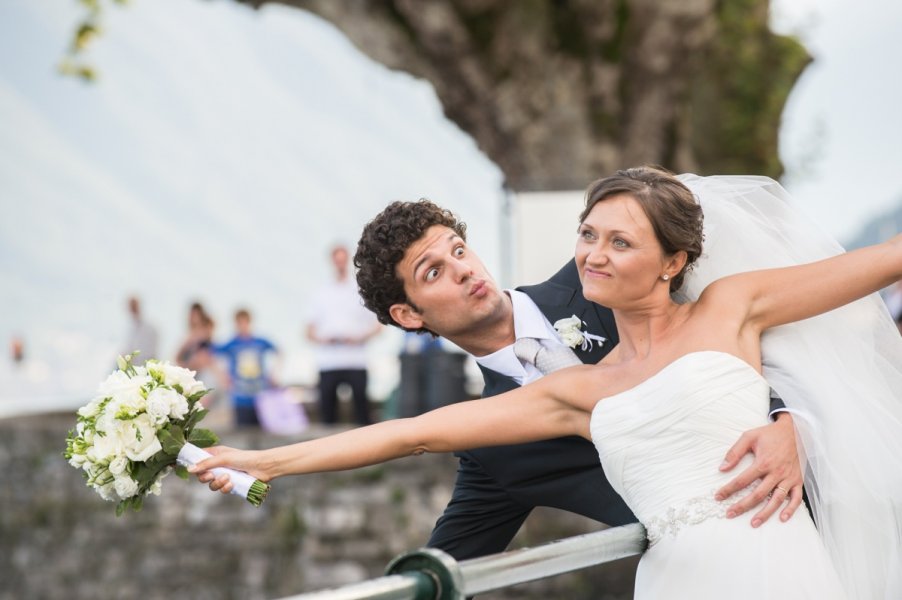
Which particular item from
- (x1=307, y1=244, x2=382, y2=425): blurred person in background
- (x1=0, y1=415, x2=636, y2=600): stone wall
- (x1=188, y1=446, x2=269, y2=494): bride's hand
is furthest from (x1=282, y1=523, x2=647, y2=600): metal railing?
(x1=0, y1=415, x2=636, y2=600): stone wall

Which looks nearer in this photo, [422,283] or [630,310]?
[630,310]

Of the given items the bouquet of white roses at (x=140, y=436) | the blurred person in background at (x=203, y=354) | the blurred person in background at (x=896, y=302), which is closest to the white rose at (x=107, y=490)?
the bouquet of white roses at (x=140, y=436)

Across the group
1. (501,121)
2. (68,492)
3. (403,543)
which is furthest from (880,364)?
(68,492)

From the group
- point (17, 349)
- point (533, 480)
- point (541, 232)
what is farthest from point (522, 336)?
point (17, 349)

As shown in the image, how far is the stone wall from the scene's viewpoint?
10.6 metres

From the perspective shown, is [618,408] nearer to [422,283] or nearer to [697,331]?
[697,331]

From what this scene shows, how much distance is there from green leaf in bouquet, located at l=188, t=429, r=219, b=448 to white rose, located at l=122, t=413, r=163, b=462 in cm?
15

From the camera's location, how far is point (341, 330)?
9.76 meters

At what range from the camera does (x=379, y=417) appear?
1161 centimetres

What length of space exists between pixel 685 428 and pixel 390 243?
996 mm

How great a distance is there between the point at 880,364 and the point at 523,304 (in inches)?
37.5

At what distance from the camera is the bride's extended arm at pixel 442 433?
2.86m

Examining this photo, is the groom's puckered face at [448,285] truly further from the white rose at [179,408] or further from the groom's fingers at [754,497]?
the groom's fingers at [754,497]

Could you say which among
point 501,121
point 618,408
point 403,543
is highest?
point 501,121
